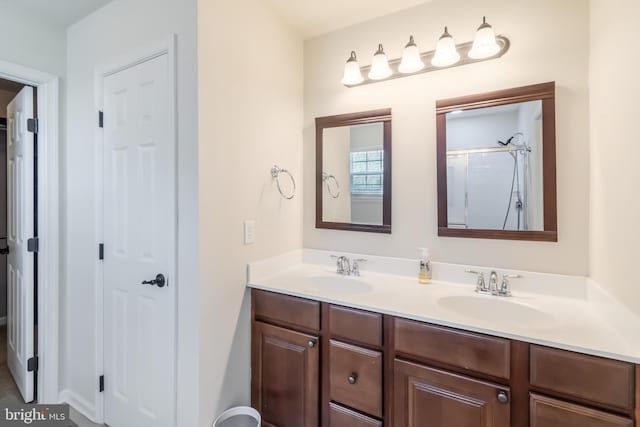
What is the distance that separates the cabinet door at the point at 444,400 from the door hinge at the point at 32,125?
2.54m

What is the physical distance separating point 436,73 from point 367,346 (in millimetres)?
1500

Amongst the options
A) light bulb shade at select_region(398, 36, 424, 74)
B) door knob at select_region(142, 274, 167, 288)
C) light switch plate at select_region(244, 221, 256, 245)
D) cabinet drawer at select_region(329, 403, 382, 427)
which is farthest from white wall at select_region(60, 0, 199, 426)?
light bulb shade at select_region(398, 36, 424, 74)

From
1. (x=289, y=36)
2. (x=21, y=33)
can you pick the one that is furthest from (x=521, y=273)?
(x=21, y=33)

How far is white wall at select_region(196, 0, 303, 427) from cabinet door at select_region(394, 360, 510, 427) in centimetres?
84

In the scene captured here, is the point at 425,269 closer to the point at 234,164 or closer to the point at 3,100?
the point at 234,164

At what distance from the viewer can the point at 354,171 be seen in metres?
1.96

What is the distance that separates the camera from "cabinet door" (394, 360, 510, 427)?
1.06m

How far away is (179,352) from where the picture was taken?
4.68ft

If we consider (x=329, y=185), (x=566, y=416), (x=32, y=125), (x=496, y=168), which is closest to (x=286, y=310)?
(x=329, y=185)

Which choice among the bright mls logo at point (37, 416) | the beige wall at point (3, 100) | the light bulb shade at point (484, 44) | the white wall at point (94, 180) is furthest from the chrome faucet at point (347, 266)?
the beige wall at point (3, 100)

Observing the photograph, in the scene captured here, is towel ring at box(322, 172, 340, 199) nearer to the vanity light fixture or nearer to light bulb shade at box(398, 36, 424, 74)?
the vanity light fixture

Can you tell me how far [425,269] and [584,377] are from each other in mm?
780

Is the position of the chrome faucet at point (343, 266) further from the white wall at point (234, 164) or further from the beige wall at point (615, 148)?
the beige wall at point (615, 148)

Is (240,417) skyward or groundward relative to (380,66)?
groundward
